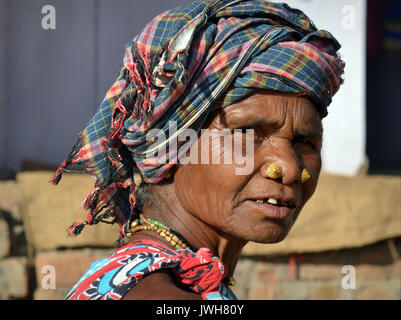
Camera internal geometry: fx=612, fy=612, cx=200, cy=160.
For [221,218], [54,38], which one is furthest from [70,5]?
[221,218]

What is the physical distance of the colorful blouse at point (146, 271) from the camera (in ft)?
5.70

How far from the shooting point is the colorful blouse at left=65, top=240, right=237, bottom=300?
1737mm

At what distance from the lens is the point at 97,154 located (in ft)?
7.27

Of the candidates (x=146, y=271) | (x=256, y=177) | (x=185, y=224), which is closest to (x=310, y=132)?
(x=256, y=177)

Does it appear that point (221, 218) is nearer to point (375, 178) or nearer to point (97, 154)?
point (97, 154)

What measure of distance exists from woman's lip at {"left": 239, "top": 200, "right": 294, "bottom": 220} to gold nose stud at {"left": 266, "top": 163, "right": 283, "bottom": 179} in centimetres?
11

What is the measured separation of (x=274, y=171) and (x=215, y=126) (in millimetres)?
256

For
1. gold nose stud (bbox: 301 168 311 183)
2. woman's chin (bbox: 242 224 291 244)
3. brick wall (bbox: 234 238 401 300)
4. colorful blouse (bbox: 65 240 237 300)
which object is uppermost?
gold nose stud (bbox: 301 168 311 183)

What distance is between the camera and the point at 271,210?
1995 mm

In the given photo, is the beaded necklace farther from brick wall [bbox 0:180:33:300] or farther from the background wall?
the background wall

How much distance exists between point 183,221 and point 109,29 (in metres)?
3.22

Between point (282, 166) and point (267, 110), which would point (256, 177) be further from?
point (267, 110)

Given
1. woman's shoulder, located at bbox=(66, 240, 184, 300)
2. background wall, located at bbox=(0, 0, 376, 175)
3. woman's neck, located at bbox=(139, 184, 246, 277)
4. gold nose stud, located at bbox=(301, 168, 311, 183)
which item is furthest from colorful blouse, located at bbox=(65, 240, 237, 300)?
background wall, located at bbox=(0, 0, 376, 175)

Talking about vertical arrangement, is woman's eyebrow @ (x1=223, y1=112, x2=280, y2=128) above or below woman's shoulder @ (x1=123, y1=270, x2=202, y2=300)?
above
